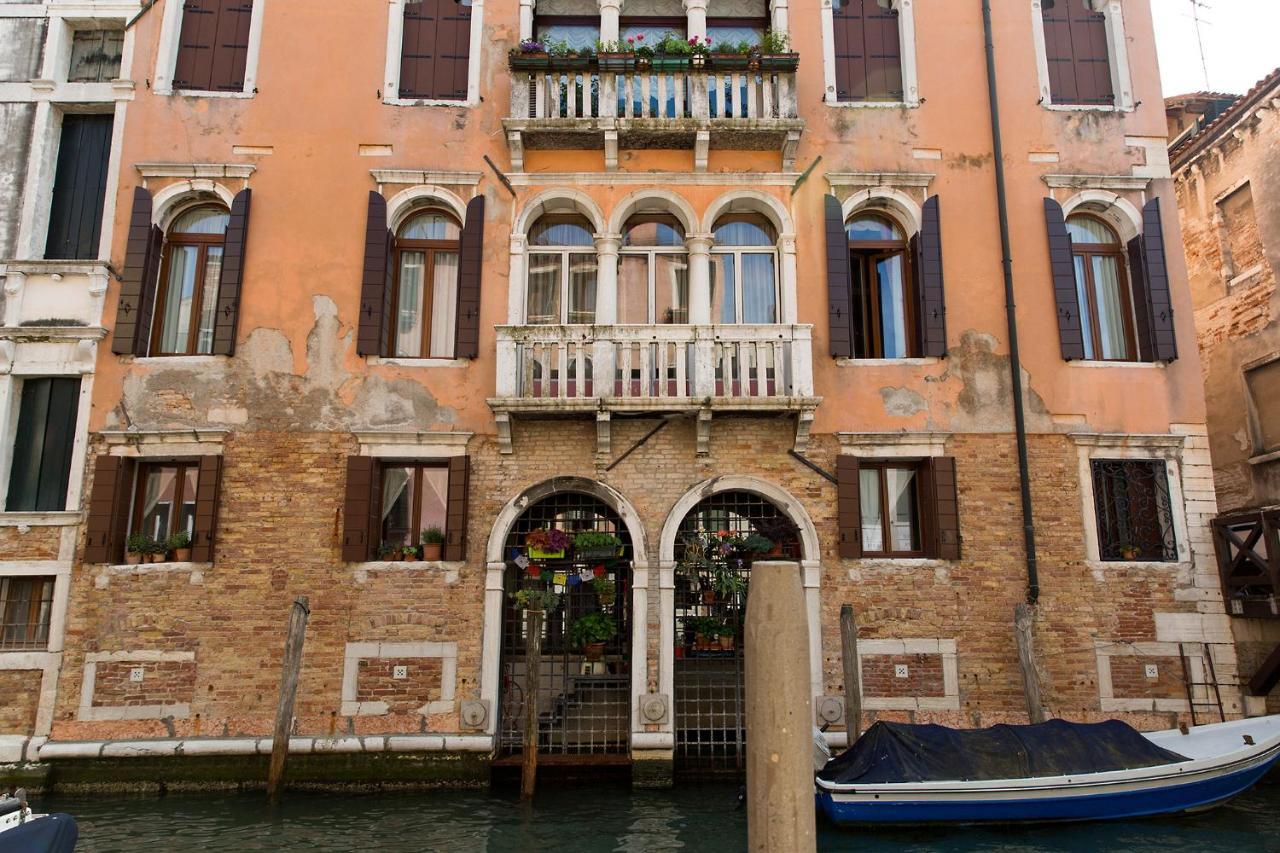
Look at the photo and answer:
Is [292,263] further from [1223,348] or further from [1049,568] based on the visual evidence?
[1223,348]

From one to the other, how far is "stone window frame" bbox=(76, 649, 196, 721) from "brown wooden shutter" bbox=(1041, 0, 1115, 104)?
1215 centimetres

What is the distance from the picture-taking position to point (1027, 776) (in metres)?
7.64

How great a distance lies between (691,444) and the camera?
1001 cm

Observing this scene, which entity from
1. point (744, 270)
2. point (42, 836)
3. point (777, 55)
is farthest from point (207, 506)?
point (777, 55)

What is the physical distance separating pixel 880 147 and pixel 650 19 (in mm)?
3410

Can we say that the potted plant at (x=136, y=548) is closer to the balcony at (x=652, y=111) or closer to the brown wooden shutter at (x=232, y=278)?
the brown wooden shutter at (x=232, y=278)

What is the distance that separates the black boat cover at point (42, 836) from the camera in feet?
16.7

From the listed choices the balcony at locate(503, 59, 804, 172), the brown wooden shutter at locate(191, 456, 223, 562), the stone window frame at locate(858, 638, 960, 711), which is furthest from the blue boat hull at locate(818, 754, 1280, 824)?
the balcony at locate(503, 59, 804, 172)

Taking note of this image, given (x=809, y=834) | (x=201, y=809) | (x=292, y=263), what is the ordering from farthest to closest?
(x=292, y=263) < (x=201, y=809) < (x=809, y=834)

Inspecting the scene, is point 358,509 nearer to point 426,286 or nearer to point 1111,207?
point 426,286

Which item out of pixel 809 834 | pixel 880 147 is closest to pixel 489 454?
pixel 880 147

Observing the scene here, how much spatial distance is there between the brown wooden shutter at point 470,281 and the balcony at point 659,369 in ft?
1.98

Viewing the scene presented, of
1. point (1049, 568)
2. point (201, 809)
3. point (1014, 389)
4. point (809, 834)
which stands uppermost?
point (1014, 389)

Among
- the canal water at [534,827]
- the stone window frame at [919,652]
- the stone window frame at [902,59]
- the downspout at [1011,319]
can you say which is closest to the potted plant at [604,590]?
the canal water at [534,827]
